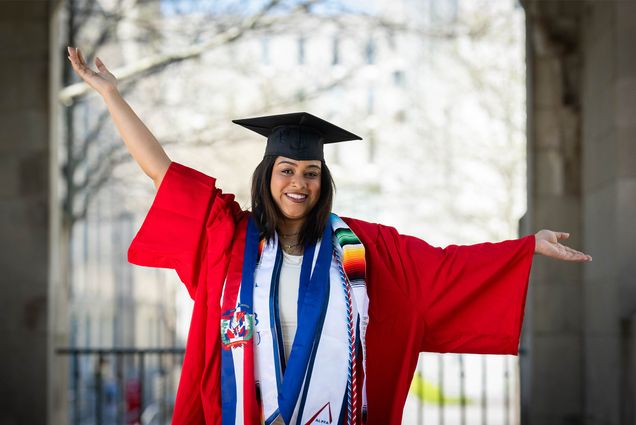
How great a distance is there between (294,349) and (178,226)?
2.36ft

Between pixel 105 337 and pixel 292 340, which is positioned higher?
pixel 292 340

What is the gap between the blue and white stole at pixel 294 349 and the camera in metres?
3.61

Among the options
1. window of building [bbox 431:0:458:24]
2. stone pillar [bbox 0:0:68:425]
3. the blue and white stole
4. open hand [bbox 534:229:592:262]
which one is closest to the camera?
the blue and white stole

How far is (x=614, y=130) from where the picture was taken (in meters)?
6.69

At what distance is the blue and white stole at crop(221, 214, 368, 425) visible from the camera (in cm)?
361

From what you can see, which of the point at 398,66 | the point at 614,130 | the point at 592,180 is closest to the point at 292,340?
the point at 614,130

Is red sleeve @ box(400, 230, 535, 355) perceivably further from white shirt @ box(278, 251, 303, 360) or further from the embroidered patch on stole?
the embroidered patch on stole

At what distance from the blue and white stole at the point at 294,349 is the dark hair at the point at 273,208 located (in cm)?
12

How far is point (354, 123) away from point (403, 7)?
5.25m

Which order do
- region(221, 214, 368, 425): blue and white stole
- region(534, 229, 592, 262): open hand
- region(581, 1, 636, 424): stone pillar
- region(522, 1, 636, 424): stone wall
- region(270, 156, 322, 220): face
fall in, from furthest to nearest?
region(522, 1, 636, 424): stone wall
region(581, 1, 636, 424): stone pillar
region(534, 229, 592, 262): open hand
region(270, 156, 322, 220): face
region(221, 214, 368, 425): blue and white stole

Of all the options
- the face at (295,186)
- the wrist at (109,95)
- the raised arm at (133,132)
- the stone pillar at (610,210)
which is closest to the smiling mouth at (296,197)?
the face at (295,186)

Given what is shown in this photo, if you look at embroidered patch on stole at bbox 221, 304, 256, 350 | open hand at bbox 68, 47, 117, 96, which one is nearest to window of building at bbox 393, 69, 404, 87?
open hand at bbox 68, 47, 117, 96

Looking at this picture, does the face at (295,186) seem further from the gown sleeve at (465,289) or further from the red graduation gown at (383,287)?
the gown sleeve at (465,289)

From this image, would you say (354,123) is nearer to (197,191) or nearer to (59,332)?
(59,332)
